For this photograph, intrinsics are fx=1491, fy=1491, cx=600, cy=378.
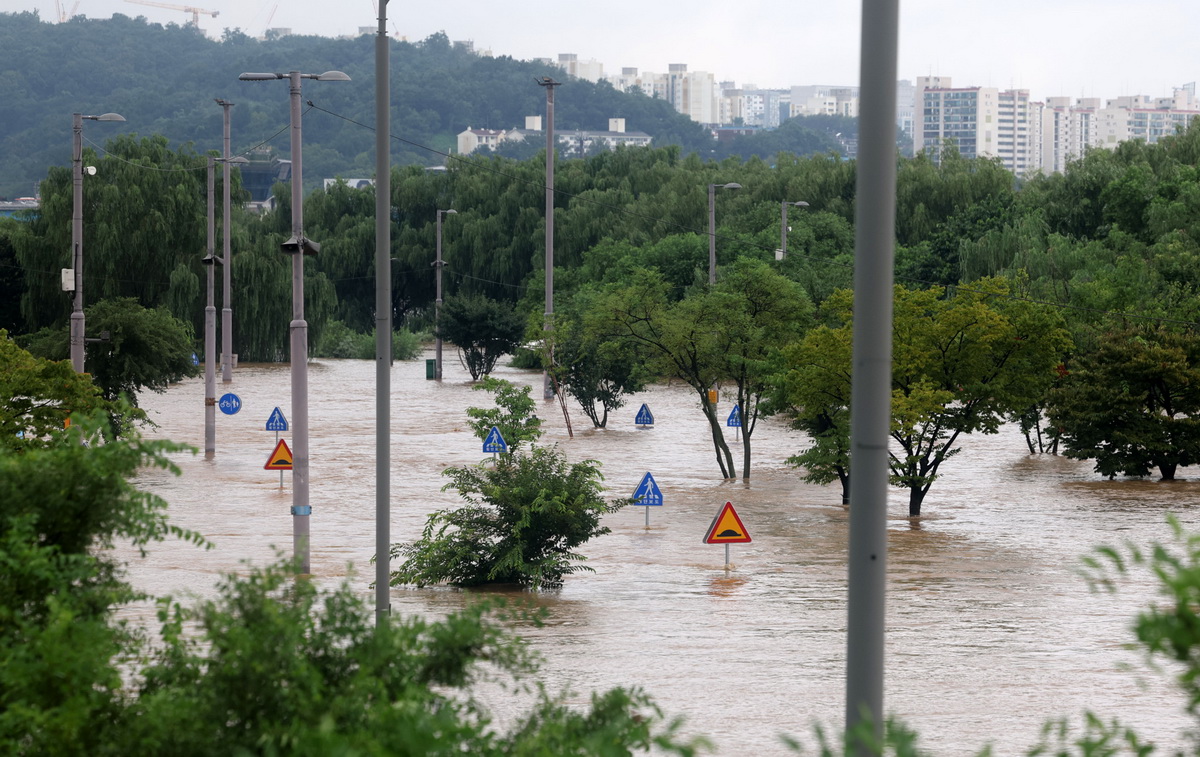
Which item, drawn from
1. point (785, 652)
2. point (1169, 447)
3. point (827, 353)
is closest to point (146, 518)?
point (785, 652)

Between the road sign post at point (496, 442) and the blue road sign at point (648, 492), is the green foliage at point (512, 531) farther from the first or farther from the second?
the blue road sign at point (648, 492)

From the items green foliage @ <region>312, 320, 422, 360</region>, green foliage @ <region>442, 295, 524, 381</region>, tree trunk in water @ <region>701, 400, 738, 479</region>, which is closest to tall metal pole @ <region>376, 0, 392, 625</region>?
tree trunk in water @ <region>701, 400, 738, 479</region>

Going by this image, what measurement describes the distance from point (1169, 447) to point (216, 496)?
872 inches

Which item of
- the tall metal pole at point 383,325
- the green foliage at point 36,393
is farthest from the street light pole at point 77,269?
the tall metal pole at point 383,325

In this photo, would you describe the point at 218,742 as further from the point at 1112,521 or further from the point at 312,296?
the point at 312,296

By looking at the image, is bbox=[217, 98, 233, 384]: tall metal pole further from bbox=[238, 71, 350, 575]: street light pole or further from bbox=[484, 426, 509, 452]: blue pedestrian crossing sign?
bbox=[238, 71, 350, 575]: street light pole

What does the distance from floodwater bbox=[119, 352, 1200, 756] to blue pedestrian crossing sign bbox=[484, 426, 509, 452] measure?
7.66ft

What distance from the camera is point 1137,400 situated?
3541 centimetres

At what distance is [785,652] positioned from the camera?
55.5 feet

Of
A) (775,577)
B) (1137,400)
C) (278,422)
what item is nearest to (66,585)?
(775,577)

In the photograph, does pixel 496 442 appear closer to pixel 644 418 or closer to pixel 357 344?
pixel 644 418

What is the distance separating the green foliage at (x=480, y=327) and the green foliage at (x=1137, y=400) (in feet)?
121

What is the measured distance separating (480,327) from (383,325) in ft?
185

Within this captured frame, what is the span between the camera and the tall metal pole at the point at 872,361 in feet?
20.2
